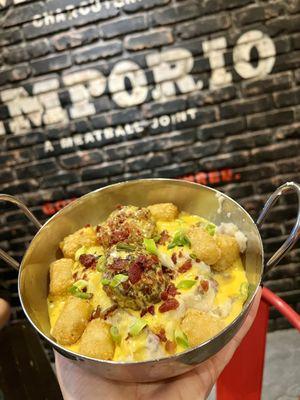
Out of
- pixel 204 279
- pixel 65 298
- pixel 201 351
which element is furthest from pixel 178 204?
pixel 201 351

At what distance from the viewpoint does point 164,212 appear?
1.84m

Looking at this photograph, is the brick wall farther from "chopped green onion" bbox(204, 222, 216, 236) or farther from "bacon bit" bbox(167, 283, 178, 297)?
"bacon bit" bbox(167, 283, 178, 297)

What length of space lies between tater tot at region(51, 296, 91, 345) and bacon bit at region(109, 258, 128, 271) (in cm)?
19

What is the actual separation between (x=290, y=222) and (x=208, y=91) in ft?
3.41

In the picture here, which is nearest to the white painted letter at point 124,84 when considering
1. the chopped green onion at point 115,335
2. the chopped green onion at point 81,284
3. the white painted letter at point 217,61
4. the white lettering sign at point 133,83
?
the white lettering sign at point 133,83

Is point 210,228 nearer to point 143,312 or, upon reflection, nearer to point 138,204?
point 138,204

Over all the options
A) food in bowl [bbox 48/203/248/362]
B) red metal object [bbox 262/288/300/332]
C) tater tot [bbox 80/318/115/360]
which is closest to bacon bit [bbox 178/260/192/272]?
food in bowl [bbox 48/203/248/362]

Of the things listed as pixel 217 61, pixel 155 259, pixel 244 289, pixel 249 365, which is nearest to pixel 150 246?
pixel 155 259

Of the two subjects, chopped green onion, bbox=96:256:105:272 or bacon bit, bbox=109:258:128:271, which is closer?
bacon bit, bbox=109:258:128:271

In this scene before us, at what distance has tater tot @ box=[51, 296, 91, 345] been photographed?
1.47 m

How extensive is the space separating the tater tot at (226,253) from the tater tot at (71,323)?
0.53m

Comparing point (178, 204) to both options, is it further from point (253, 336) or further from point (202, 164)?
point (202, 164)

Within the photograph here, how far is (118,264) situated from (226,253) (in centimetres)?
45

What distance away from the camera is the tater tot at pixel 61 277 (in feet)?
5.44
